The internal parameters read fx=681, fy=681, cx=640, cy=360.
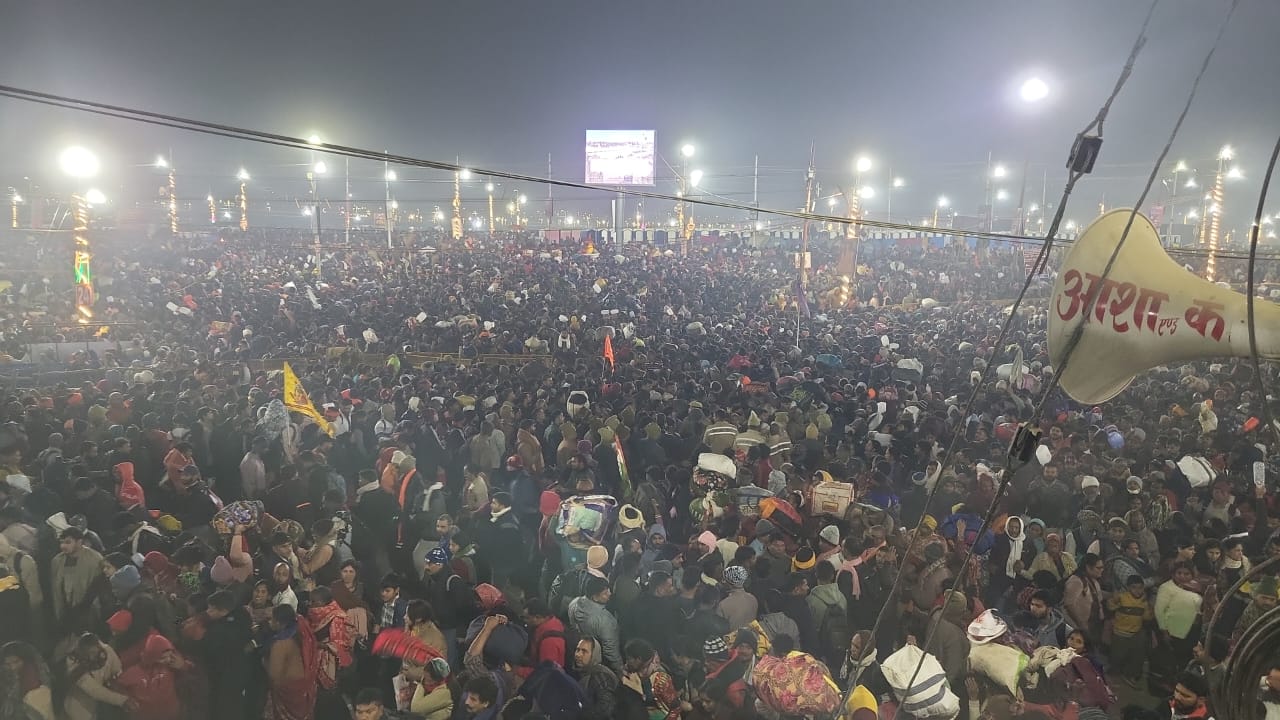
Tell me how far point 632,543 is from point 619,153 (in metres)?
46.8

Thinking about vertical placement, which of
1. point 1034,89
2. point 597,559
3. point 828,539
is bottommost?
point 828,539

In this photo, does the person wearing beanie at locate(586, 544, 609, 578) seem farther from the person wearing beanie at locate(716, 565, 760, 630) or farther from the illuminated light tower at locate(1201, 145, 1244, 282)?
the illuminated light tower at locate(1201, 145, 1244, 282)

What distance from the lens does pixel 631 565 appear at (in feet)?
17.1

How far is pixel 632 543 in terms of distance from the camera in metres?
5.36

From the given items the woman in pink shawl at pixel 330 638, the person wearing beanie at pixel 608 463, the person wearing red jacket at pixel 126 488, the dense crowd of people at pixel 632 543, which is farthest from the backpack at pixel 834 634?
the person wearing red jacket at pixel 126 488

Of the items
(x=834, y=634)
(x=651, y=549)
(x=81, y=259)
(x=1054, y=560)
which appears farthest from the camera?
(x=81, y=259)

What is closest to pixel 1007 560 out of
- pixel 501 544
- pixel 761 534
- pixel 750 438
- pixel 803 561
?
pixel 803 561

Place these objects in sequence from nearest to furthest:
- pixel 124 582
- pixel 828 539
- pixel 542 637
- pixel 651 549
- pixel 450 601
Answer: pixel 542 637
pixel 124 582
pixel 450 601
pixel 651 549
pixel 828 539

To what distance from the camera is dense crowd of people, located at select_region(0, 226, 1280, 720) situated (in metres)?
4.14

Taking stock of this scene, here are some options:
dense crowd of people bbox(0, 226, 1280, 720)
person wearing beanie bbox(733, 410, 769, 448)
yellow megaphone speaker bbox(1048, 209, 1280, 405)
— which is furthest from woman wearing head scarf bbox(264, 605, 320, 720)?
person wearing beanie bbox(733, 410, 769, 448)

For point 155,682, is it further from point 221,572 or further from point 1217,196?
point 1217,196

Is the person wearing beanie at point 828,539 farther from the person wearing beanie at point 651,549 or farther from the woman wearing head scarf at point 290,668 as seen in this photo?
the woman wearing head scarf at point 290,668

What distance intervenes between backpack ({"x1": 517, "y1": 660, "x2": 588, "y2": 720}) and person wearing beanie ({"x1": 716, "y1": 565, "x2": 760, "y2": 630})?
1183 mm

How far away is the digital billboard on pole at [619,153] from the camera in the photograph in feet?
160
